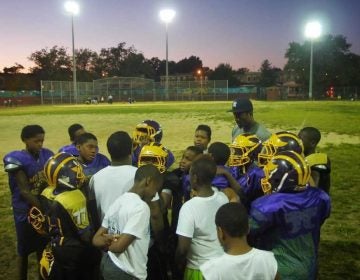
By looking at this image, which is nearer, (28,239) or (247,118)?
(28,239)

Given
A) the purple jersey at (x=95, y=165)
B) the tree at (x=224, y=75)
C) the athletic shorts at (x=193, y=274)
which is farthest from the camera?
the tree at (x=224, y=75)

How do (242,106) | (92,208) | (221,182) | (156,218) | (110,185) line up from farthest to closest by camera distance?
(242,106) → (221,182) → (92,208) → (110,185) → (156,218)

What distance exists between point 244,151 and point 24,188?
96.7 inches

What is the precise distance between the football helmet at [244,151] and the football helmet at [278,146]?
221mm

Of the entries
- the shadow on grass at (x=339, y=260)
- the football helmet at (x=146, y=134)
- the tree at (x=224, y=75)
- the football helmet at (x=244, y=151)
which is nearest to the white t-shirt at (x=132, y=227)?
the football helmet at (x=244, y=151)

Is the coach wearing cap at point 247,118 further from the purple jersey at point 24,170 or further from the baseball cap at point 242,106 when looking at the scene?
the purple jersey at point 24,170

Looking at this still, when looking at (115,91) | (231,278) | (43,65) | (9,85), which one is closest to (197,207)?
(231,278)

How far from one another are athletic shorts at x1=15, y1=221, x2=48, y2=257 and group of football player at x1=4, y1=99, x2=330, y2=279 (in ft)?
1.48

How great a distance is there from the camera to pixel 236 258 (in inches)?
104

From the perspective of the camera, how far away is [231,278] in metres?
2.61

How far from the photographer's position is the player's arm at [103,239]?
3.20 metres

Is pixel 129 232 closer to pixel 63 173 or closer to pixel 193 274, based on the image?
pixel 193 274

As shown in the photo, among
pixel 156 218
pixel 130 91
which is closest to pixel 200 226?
pixel 156 218

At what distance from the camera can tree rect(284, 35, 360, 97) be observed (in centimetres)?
8419
